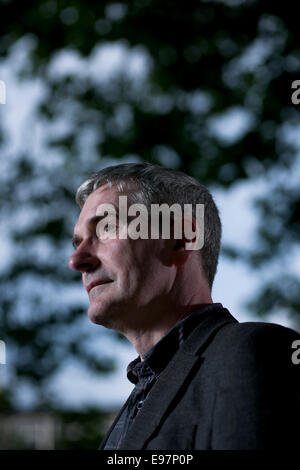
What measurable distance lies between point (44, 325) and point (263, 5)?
4810mm

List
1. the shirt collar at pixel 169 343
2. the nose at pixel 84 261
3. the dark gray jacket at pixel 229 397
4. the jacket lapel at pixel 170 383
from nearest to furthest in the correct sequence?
the dark gray jacket at pixel 229 397, the jacket lapel at pixel 170 383, the shirt collar at pixel 169 343, the nose at pixel 84 261

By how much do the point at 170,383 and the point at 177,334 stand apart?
0.85 feet

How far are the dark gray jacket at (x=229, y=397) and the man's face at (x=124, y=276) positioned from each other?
12.4 inches

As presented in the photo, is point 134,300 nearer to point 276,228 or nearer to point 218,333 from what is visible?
point 218,333

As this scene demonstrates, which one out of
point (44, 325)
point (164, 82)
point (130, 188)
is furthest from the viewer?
point (44, 325)

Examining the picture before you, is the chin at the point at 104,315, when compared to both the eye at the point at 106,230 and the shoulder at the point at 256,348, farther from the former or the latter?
the shoulder at the point at 256,348

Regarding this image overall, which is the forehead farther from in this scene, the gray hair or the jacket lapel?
the jacket lapel

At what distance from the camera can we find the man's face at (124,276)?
6.86 feet

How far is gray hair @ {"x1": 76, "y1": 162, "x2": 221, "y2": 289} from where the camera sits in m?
2.23

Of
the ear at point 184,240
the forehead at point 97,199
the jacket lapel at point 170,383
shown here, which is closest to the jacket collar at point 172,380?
the jacket lapel at point 170,383

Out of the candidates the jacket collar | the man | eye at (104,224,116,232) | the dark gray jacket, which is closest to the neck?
the man

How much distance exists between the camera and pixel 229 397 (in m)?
1.57

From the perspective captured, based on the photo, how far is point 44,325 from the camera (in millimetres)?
8078
